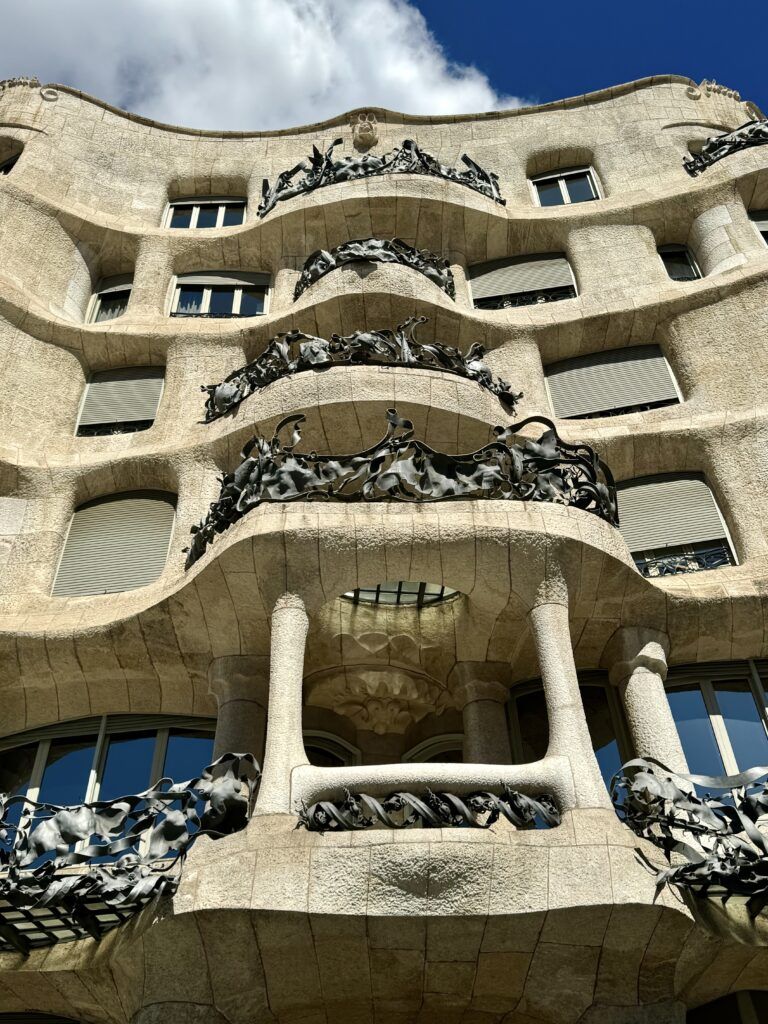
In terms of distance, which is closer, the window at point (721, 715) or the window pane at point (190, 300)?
the window at point (721, 715)

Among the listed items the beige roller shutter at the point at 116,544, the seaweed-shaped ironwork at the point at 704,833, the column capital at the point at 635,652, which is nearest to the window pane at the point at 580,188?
the beige roller shutter at the point at 116,544

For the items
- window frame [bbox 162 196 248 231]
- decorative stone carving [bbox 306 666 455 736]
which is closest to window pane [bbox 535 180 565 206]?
window frame [bbox 162 196 248 231]

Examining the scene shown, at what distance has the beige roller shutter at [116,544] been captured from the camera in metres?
12.8

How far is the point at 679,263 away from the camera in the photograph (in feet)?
55.6

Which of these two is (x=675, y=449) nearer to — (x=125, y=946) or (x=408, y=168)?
(x=408, y=168)

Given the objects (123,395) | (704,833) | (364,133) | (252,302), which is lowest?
(704,833)

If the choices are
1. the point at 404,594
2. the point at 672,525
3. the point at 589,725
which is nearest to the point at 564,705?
the point at 589,725

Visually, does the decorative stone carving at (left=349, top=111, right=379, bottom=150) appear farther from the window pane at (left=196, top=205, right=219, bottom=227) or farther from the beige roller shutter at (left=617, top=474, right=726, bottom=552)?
the beige roller shutter at (left=617, top=474, right=726, bottom=552)

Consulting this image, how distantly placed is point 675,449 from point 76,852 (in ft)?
29.1

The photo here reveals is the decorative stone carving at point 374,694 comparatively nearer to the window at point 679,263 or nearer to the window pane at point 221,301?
the window pane at point 221,301

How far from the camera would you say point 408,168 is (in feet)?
58.0

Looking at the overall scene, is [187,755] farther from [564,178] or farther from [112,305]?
[564,178]

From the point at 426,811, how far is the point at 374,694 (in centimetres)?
326

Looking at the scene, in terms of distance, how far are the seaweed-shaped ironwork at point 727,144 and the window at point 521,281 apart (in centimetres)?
282
